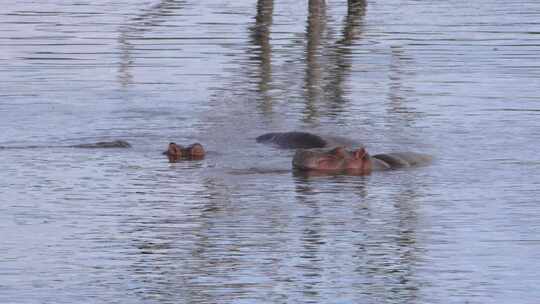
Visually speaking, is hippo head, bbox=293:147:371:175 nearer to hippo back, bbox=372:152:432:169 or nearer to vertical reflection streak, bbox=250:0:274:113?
hippo back, bbox=372:152:432:169

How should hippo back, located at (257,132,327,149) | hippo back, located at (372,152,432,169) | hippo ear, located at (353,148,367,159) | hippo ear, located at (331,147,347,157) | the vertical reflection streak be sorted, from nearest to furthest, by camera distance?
1. hippo ear, located at (353,148,367,159)
2. hippo ear, located at (331,147,347,157)
3. hippo back, located at (372,152,432,169)
4. hippo back, located at (257,132,327,149)
5. the vertical reflection streak

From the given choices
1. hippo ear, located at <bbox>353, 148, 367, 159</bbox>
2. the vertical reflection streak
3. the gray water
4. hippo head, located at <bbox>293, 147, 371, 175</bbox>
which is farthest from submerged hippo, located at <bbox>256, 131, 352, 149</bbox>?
the vertical reflection streak

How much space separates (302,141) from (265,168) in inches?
44.7

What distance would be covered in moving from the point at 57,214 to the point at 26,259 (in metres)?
1.67

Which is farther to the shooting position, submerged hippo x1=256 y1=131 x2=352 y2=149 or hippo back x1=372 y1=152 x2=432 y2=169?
submerged hippo x1=256 y1=131 x2=352 y2=149

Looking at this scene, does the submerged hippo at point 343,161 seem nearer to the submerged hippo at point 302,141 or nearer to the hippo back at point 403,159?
the hippo back at point 403,159

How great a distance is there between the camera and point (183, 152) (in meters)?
15.3

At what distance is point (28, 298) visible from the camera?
9789 mm

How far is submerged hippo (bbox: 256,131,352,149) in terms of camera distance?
1594cm

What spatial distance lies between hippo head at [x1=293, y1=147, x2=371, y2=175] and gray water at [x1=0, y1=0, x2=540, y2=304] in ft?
0.54

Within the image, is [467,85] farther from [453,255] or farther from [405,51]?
[453,255]

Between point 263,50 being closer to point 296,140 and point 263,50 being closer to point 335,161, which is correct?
point 296,140

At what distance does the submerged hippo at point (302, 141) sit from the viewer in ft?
52.3

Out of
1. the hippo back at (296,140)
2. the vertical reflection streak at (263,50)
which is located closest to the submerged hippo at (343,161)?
the hippo back at (296,140)
